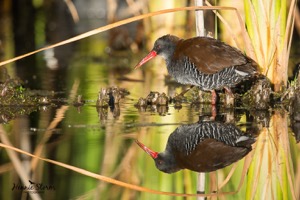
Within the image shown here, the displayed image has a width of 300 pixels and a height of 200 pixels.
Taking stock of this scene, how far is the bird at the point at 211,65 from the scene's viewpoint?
7473 millimetres

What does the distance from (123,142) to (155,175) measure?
2.75 feet

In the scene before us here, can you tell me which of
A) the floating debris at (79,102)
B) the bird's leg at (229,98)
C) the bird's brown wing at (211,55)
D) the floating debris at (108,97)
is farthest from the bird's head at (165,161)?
the floating debris at (79,102)

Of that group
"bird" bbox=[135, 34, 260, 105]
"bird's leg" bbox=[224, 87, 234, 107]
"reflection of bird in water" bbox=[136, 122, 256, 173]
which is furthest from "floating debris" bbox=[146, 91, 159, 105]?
"reflection of bird in water" bbox=[136, 122, 256, 173]

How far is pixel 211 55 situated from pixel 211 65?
0.30ft

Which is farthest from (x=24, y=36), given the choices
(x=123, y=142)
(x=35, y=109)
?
(x=123, y=142)

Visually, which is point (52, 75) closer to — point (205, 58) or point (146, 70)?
point (146, 70)

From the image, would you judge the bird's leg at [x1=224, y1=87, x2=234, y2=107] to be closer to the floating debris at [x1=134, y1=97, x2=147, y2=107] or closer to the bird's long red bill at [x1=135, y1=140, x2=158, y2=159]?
the floating debris at [x1=134, y1=97, x2=147, y2=107]

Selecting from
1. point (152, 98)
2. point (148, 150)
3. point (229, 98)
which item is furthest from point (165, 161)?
point (152, 98)

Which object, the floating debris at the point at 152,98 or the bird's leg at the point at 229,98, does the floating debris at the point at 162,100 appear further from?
the bird's leg at the point at 229,98

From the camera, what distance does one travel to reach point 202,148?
6.07 meters

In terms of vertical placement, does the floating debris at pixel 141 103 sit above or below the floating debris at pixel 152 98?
below

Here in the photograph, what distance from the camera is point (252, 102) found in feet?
25.6

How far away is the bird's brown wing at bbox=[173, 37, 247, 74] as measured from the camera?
7438mm

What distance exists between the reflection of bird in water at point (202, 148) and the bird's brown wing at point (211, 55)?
775 millimetres
